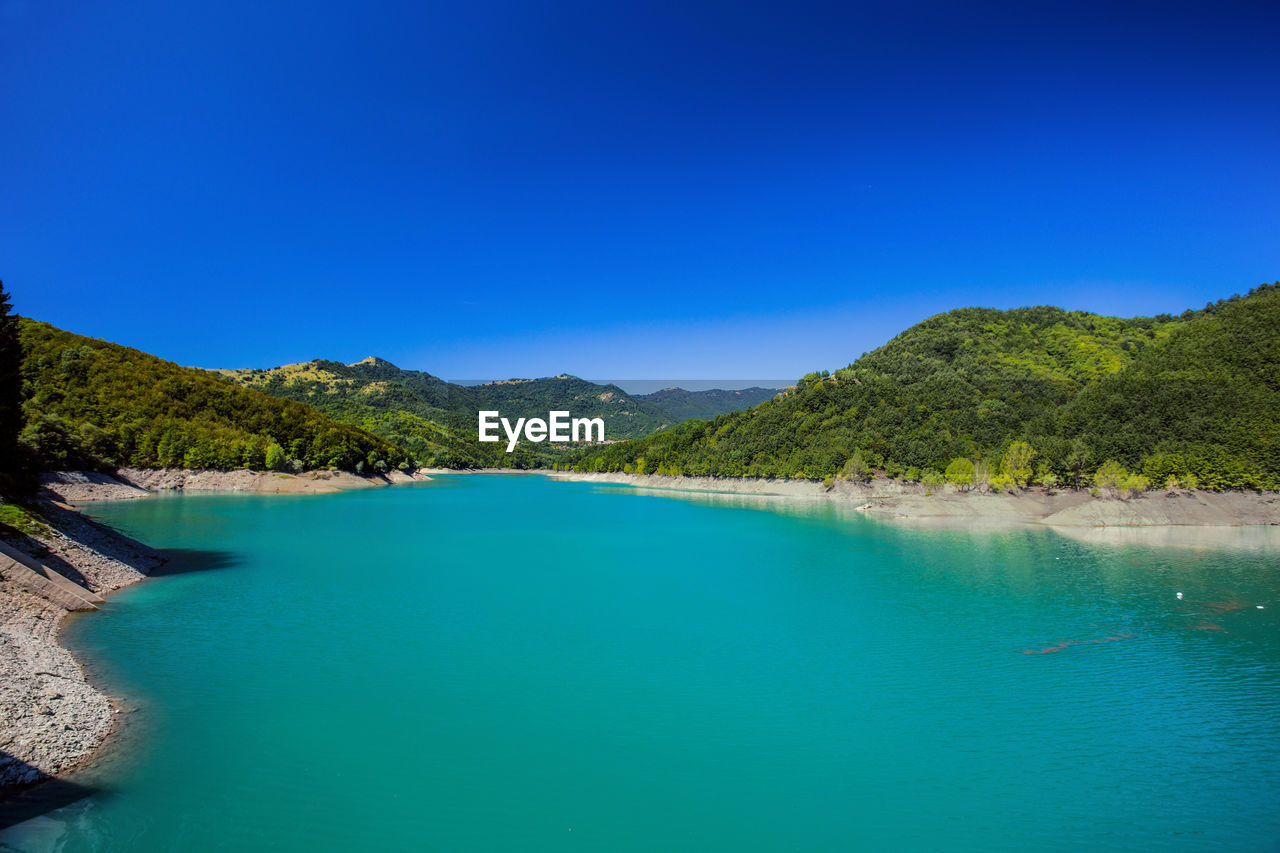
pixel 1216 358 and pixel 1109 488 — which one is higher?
pixel 1216 358

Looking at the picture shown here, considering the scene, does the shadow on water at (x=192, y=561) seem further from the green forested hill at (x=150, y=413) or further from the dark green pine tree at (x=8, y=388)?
the green forested hill at (x=150, y=413)

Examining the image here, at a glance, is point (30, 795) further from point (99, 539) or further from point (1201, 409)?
point (1201, 409)

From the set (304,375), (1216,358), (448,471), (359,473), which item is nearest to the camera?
(1216,358)

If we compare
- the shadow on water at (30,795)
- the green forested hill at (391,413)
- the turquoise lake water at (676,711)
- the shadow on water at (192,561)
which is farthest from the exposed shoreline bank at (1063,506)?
the green forested hill at (391,413)

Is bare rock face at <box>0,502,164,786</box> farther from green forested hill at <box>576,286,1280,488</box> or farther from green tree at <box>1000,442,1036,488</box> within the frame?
green tree at <box>1000,442,1036,488</box>

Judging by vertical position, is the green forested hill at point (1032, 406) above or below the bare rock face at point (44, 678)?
above

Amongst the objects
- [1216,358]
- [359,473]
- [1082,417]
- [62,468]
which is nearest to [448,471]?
[359,473]

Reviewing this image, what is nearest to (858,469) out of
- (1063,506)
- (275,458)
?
(1063,506)

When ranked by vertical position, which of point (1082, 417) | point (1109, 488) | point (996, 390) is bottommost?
point (1109, 488)

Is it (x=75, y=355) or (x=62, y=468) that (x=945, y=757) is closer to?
(x=62, y=468)
